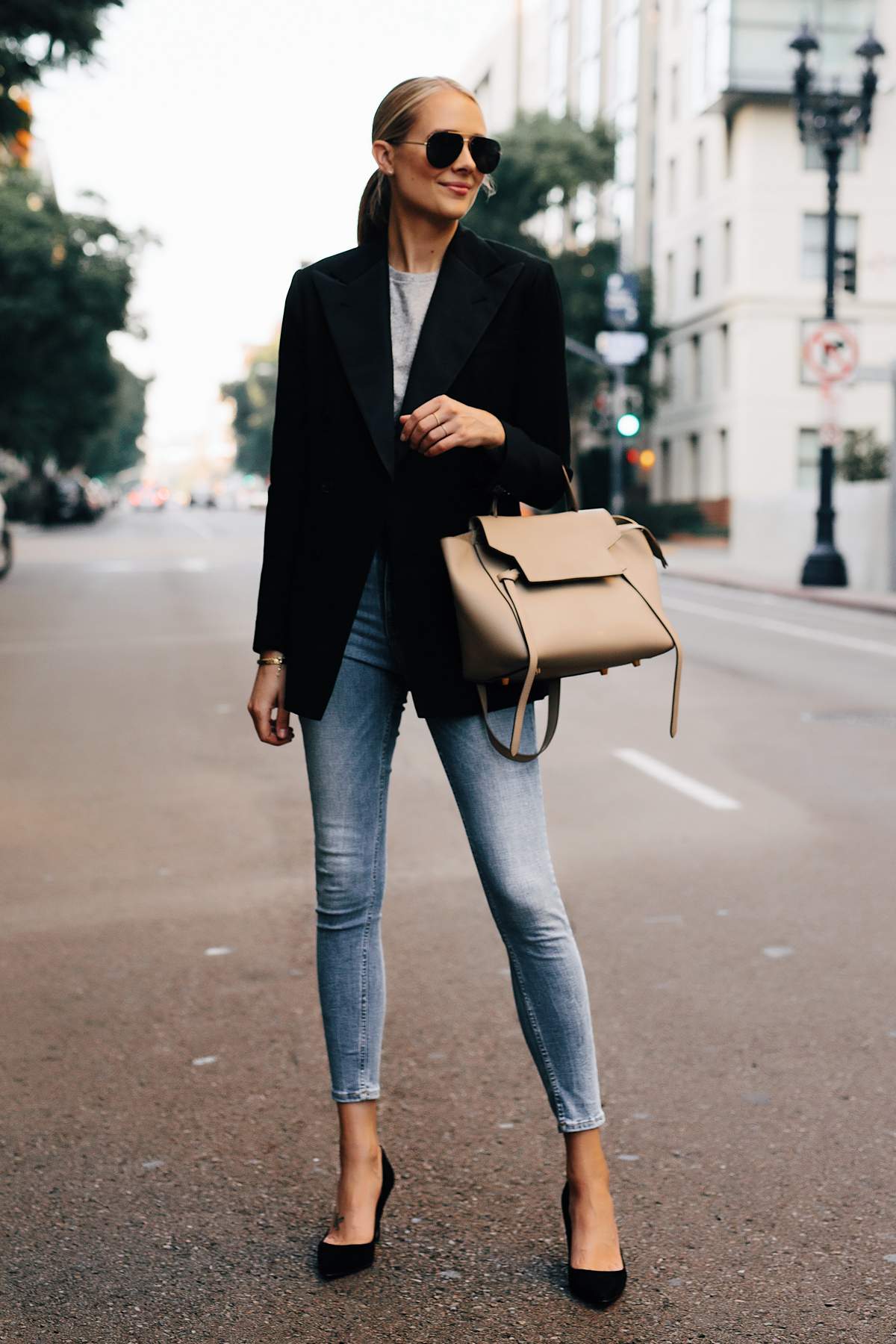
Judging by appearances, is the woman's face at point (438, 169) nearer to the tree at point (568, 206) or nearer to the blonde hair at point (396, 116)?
the blonde hair at point (396, 116)

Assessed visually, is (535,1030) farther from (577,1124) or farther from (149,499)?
(149,499)

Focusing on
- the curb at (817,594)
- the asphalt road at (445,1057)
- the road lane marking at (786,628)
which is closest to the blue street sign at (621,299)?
the curb at (817,594)

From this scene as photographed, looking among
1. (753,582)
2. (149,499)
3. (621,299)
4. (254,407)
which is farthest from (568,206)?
(254,407)

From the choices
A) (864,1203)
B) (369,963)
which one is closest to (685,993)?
(864,1203)

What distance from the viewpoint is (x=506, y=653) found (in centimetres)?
252

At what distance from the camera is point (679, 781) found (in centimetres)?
766

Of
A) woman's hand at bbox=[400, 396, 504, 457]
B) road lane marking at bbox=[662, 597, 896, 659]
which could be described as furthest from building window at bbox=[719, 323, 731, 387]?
woman's hand at bbox=[400, 396, 504, 457]

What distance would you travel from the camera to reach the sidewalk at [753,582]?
64.4 ft

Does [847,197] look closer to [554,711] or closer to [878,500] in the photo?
[878,500]

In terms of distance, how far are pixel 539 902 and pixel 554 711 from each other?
1.11 feet

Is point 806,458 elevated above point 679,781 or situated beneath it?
elevated above

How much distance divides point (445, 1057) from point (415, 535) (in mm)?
1690

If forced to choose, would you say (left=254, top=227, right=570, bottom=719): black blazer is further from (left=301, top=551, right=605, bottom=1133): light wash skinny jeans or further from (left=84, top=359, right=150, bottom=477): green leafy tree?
(left=84, top=359, right=150, bottom=477): green leafy tree

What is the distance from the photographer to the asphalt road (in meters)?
2.66
